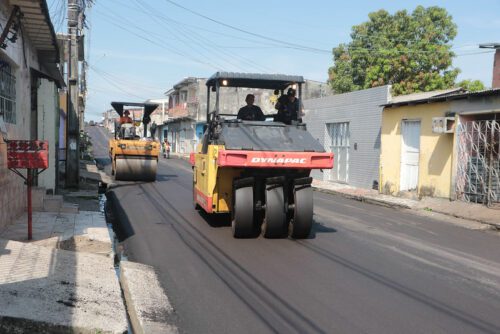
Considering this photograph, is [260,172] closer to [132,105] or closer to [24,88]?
[24,88]

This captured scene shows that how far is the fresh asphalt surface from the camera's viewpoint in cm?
517

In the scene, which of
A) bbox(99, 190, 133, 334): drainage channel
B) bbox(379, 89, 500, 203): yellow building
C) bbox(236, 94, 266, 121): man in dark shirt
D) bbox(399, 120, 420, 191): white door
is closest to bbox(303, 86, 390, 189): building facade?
bbox(379, 89, 500, 203): yellow building

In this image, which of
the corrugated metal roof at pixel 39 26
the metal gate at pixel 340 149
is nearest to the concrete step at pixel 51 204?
the corrugated metal roof at pixel 39 26

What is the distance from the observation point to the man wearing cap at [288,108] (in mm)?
10289

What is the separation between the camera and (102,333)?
14.5 feet

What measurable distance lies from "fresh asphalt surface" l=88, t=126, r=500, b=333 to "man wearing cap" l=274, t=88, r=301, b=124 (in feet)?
7.53

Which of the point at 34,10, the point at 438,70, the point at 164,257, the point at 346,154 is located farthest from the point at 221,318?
the point at 438,70

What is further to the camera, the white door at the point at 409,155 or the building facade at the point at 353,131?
the building facade at the point at 353,131

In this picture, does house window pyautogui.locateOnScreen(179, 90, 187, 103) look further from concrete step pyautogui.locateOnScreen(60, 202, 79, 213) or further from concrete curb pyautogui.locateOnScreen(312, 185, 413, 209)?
concrete step pyautogui.locateOnScreen(60, 202, 79, 213)

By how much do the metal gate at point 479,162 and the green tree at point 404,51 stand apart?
19.3m

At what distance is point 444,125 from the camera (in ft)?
49.9

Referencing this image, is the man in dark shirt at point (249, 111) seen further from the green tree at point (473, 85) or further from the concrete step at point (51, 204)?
the green tree at point (473, 85)

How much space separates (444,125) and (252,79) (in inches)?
295

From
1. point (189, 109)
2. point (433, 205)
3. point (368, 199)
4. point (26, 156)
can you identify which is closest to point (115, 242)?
point (26, 156)
